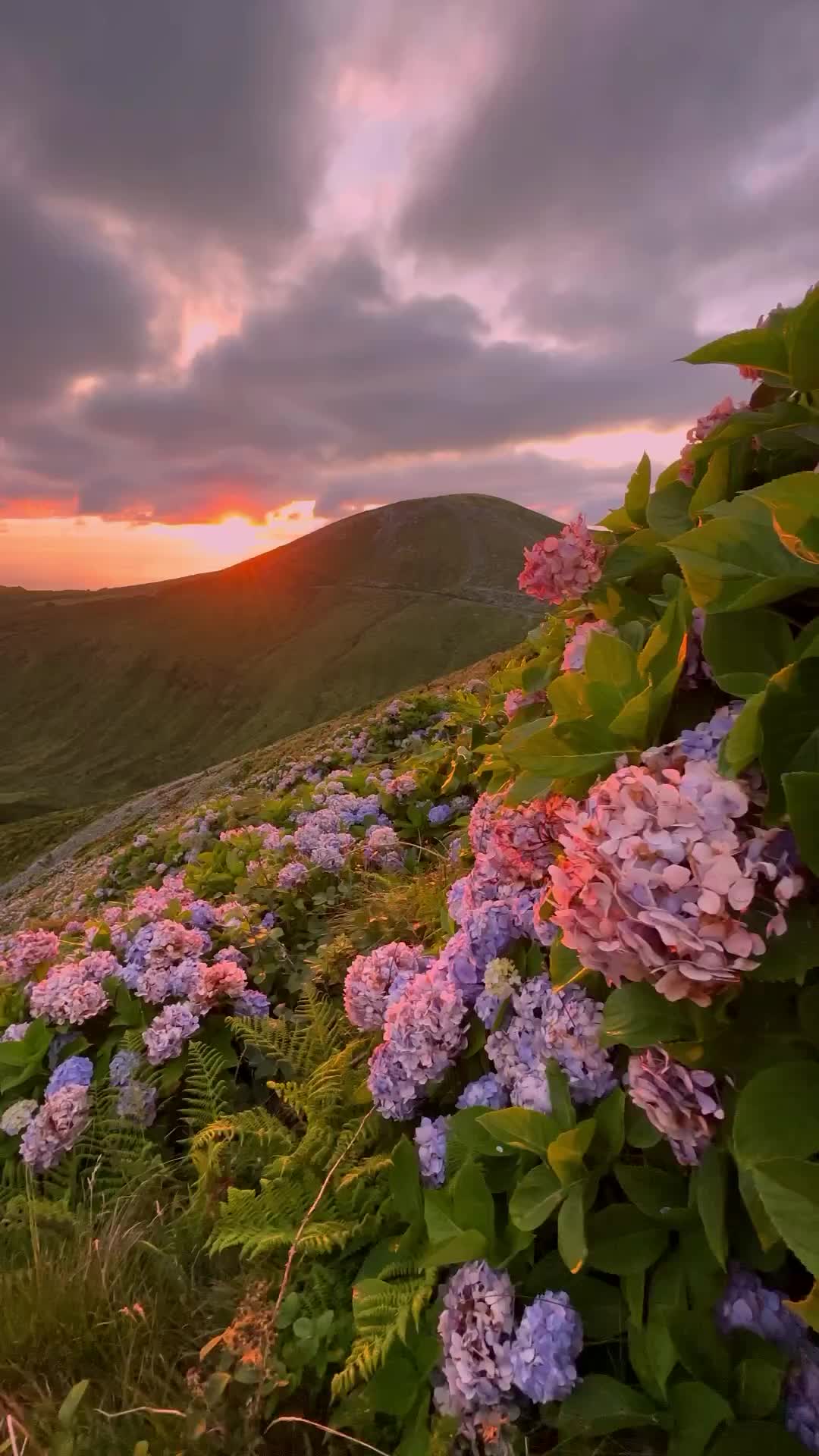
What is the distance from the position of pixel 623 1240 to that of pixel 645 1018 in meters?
0.72

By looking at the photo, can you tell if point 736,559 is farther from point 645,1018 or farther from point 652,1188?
point 652,1188

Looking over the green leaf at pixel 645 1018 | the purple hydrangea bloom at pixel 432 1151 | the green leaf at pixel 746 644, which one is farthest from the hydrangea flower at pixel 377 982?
the green leaf at pixel 746 644

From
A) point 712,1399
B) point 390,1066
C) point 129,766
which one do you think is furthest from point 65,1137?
point 129,766

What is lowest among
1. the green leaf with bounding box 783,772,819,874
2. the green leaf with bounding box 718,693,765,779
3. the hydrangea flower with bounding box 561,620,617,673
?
the green leaf with bounding box 783,772,819,874

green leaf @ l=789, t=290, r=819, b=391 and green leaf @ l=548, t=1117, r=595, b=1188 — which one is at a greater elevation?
green leaf @ l=789, t=290, r=819, b=391

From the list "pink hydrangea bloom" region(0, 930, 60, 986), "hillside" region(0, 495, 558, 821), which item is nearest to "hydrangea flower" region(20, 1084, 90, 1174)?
"pink hydrangea bloom" region(0, 930, 60, 986)

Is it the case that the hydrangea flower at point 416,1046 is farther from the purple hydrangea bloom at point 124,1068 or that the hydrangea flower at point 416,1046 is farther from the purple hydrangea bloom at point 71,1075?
the purple hydrangea bloom at point 71,1075

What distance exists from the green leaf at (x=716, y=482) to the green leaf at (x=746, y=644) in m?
0.52

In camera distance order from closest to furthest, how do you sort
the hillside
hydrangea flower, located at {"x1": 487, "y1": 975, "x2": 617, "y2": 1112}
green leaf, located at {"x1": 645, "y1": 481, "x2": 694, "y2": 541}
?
hydrangea flower, located at {"x1": 487, "y1": 975, "x2": 617, "y2": 1112} → green leaf, located at {"x1": 645, "y1": 481, "x2": 694, "y2": 541} → the hillside

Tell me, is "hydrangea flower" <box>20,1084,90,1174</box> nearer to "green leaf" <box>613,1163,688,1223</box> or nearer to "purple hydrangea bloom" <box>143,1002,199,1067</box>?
"purple hydrangea bloom" <box>143,1002,199,1067</box>

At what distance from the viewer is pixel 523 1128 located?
206cm

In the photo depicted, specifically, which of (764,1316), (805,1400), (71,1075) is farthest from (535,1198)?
(71,1075)

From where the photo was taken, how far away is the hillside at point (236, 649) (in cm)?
12219

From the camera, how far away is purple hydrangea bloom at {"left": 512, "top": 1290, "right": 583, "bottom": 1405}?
5.86ft
